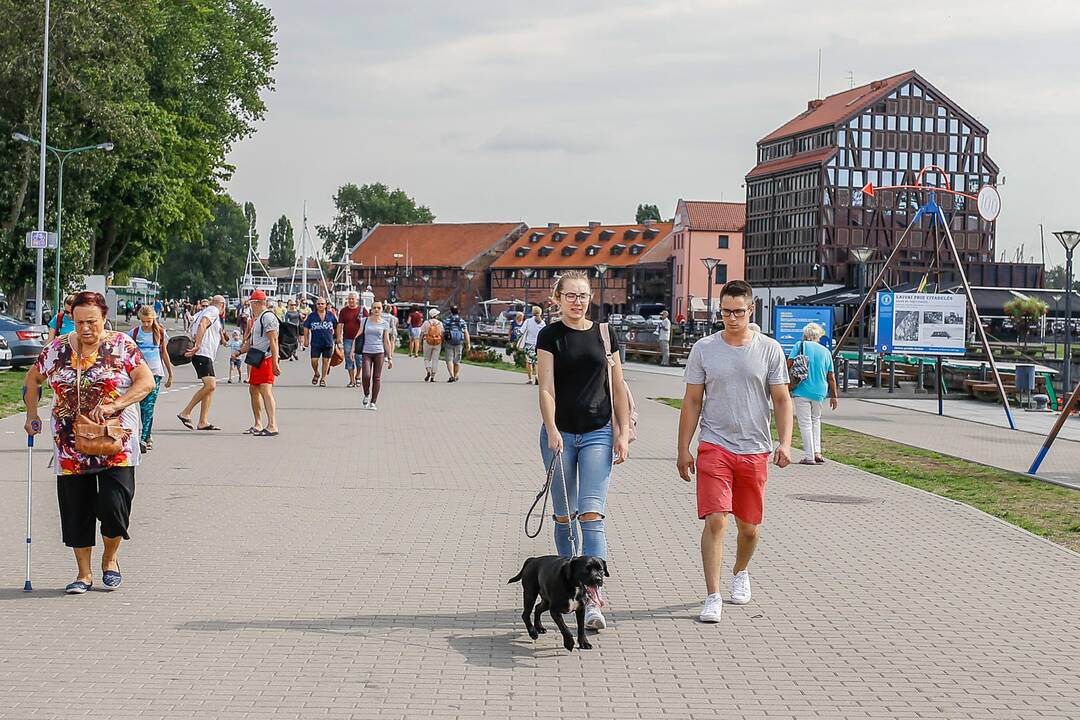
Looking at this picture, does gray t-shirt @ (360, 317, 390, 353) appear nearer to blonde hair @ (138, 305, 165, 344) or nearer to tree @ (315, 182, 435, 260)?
blonde hair @ (138, 305, 165, 344)

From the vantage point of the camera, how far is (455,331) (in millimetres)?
29922

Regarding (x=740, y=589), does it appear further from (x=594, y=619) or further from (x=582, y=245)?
(x=582, y=245)

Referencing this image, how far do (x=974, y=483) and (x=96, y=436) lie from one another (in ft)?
30.4

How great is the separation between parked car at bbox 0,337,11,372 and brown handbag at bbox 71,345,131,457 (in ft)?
78.8

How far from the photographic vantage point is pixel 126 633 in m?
6.46

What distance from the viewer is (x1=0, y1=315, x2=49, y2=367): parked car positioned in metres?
30.8

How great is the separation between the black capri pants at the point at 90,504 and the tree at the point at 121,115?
135ft

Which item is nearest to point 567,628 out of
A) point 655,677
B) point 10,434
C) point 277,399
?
point 655,677

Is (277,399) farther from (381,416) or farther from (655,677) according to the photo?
(655,677)

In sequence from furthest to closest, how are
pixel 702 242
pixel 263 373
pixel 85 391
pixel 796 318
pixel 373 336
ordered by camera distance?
1. pixel 702 242
2. pixel 796 318
3. pixel 373 336
4. pixel 263 373
5. pixel 85 391

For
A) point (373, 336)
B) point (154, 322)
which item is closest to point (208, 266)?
point (373, 336)

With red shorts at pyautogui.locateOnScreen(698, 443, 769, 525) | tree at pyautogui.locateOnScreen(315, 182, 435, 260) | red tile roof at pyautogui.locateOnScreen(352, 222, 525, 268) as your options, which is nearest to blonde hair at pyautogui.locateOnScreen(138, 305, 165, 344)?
red shorts at pyautogui.locateOnScreen(698, 443, 769, 525)

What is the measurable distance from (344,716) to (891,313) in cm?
2319

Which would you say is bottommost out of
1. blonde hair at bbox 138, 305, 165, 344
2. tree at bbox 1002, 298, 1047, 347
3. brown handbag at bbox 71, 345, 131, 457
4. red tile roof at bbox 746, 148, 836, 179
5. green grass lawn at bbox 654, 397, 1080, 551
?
green grass lawn at bbox 654, 397, 1080, 551
